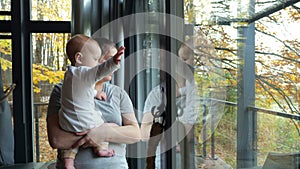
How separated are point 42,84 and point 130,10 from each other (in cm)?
144

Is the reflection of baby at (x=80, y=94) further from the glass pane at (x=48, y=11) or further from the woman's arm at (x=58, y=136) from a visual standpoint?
the glass pane at (x=48, y=11)

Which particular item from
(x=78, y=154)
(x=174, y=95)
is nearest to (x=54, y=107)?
(x=78, y=154)

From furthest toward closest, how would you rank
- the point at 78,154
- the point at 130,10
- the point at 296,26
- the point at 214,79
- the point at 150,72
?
1. the point at 130,10
2. the point at 150,72
3. the point at 78,154
4. the point at 214,79
5. the point at 296,26

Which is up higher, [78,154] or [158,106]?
[158,106]

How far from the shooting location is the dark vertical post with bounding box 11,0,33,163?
117 inches

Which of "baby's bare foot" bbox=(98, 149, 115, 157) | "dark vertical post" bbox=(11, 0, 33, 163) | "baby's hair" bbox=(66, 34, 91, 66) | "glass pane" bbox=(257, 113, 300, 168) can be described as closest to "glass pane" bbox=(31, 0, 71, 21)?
"dark vertical post" bbox=(11, 0, 33, 163)

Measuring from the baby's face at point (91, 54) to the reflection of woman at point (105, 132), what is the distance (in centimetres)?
3

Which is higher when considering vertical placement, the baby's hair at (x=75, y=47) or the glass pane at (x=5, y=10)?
the glass pane at (x=5, y=10)

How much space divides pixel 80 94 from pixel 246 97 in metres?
0.57

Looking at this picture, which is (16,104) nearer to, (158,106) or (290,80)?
(158,106)

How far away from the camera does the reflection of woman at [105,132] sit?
41.6 inches

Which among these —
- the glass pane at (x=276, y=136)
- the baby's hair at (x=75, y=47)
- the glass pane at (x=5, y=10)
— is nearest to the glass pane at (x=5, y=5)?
the glass pane at (x=5, y=10)

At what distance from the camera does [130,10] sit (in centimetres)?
209

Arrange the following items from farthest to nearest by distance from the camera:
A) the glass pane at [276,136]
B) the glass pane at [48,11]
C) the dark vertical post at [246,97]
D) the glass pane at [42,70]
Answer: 1. the glass pane at [48,11]
2. the glass pane at [42,70]
3. the dark vertical post at [246,97]
4. the glass pane at [276,136]
